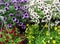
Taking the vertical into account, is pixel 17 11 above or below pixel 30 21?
above

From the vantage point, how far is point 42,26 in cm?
430

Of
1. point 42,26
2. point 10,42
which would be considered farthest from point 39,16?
point 10,42

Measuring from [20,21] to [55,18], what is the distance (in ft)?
2.20

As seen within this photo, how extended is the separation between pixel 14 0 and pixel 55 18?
0.83 meters

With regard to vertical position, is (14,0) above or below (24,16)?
above

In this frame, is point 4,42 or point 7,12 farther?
point 7,12

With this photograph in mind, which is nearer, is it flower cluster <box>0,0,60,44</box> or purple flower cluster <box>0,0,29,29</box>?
flower cluster <box>0,0,60,44</box>

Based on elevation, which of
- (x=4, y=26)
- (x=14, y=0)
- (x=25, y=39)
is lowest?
(x=25, y=39)

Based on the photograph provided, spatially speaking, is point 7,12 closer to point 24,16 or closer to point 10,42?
point 24,16

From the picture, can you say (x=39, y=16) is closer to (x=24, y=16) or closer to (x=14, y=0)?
(x=24, y=16)

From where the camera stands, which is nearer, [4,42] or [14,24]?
[4,42]

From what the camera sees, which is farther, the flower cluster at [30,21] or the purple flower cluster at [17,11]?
the purple flower cluster at [17,11]

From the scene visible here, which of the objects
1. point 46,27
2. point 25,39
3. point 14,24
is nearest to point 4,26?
point 14,24

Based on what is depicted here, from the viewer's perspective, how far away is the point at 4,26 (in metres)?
4.22
